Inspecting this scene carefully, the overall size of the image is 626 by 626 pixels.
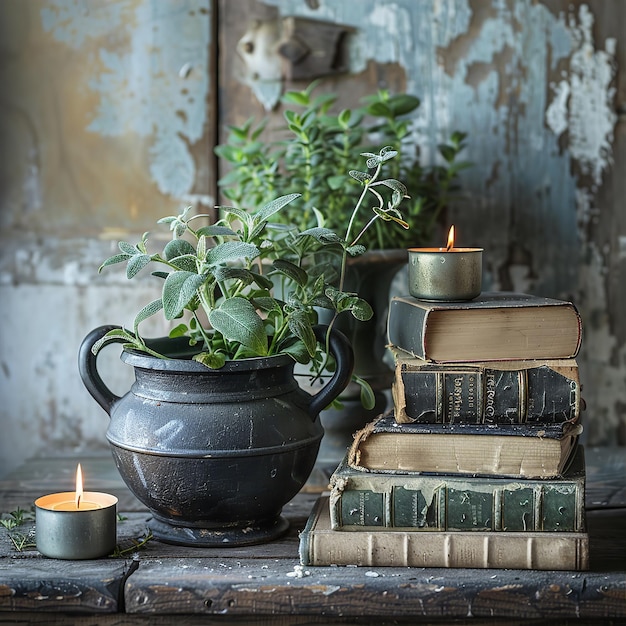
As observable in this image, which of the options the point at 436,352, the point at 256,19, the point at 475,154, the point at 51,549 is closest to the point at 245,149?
the point at 256,19

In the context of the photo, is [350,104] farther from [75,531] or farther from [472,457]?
[75,531]

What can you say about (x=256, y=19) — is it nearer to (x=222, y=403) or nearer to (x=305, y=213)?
(x=305, y=213)

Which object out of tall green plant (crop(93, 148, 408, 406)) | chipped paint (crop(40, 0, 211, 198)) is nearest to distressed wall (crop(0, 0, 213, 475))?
chipped paint (crop(40, 0, 211, 198))

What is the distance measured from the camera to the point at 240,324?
0.91m

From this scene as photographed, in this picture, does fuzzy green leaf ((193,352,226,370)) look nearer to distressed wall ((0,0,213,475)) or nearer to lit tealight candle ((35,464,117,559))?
lit tealight candle ((35,464,117,559))

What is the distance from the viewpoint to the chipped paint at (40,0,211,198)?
58.8 inches

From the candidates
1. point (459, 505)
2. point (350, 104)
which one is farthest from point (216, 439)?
point (350, 104)

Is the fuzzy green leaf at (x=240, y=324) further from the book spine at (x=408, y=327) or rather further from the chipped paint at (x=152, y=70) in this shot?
the chipped paint at (x=152, y=70)

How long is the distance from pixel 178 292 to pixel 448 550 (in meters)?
0.38

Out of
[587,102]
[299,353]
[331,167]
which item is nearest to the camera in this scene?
[299,353]

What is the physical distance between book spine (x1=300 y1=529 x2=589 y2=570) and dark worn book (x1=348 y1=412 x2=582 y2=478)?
66mm

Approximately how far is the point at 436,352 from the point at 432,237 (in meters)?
0.56

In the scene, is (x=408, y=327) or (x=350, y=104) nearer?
(x=408, y=327)

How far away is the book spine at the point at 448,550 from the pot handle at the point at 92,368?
27 cm
